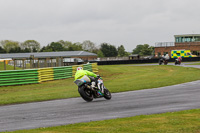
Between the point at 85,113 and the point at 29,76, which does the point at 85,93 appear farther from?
the point at 29,76

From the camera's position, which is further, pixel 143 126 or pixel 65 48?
pixel 65 48

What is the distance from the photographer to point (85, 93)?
522 inches

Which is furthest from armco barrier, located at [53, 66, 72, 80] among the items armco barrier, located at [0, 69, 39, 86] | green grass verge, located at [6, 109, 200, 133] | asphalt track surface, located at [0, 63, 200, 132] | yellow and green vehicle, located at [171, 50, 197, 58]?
yellow and green vehicle, located at [171, 50, 197, 58]

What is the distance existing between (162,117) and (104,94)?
17.6ft

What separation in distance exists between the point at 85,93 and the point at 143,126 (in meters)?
6.06

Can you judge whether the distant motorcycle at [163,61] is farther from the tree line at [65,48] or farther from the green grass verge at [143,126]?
the tree line at [65,48]

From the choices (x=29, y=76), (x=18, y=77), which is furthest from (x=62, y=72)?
(x=18, y=77)

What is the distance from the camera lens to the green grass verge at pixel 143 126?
273 inches

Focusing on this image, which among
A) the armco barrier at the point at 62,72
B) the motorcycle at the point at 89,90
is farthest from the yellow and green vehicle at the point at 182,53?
the motorcycle at the point at 89,90

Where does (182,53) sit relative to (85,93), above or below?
above

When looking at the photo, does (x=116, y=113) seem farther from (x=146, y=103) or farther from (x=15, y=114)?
(x=15, y=114)

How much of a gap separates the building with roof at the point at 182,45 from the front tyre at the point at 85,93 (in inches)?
2815

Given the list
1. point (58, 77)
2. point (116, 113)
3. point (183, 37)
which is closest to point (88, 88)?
point (116, 113)

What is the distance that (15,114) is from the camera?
11.2m
